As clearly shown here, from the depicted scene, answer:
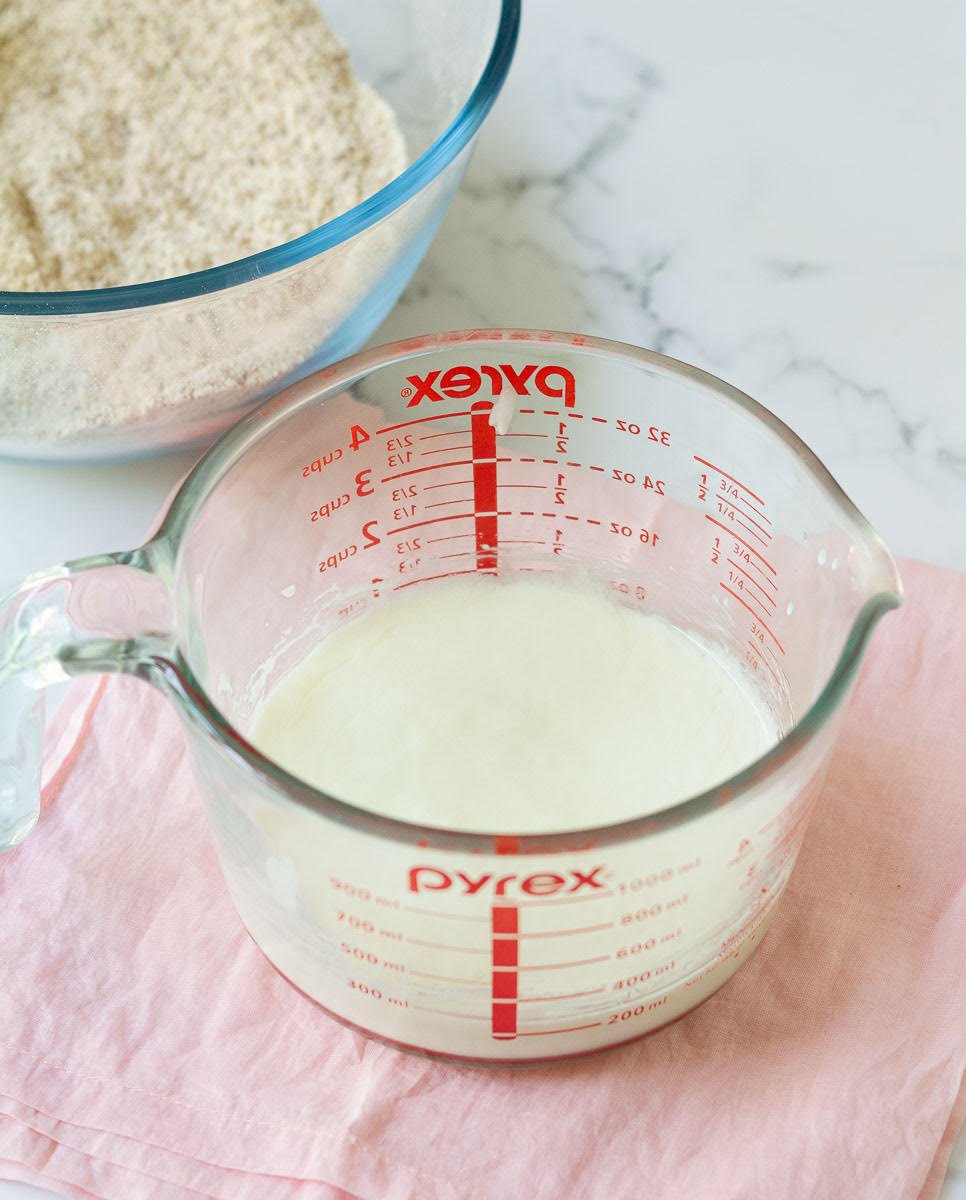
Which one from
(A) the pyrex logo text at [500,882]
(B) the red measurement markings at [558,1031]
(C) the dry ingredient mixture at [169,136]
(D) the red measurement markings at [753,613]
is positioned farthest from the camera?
(C) the dry ingredient mixture at [169,136]

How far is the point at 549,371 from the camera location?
0.83 m

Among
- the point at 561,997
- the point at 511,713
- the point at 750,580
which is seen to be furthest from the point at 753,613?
the point at 561,997

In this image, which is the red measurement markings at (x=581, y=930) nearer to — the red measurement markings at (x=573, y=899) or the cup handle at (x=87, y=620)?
the red measurement markings at (x=573, y=899)

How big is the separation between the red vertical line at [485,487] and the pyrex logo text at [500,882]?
0.31 metres

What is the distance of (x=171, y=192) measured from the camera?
1.07m

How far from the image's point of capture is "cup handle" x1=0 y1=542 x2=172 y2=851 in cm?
68

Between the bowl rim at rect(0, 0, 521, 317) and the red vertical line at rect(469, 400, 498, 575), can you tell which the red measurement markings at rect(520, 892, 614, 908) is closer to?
the red vertical line at rect(469, 400, 498, 575)

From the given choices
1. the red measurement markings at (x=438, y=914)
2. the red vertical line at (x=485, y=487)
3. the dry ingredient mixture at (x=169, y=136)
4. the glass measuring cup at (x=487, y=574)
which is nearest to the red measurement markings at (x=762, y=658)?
the glass measuring cup at (x=487, y=574)

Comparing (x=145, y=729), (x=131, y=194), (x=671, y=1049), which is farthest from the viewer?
(x=131, y=194)

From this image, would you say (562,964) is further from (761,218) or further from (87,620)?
(761,218)

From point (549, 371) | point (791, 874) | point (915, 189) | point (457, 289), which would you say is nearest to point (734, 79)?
point (915, 189)

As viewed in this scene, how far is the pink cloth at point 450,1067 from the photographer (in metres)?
0.75

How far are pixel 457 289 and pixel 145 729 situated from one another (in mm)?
419

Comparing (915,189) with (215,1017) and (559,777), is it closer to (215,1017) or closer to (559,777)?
(559,777)
